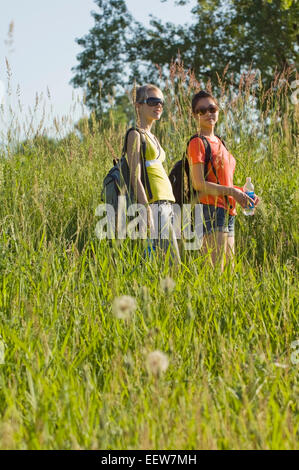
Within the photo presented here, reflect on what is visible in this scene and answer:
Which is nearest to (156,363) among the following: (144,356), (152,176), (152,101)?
(144,356)

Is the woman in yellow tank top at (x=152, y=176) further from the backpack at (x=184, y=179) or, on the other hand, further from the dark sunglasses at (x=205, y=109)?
the dark sunglasses at (x=205, y=109)

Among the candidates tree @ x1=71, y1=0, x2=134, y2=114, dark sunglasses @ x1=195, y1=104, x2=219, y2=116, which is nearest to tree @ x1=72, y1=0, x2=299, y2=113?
tree @ x1=71, y1=0, x2=134, y2=114

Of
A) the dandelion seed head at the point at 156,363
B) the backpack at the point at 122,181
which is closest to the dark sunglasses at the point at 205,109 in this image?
the backpack at the point at 122,181

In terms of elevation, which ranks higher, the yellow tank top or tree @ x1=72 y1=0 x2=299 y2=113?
tree @ x1=72 y1=0 x2=299 y2=113

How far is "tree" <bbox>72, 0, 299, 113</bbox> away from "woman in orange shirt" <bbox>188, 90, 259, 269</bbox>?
13.0 meters

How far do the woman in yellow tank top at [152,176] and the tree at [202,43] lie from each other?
13.2m

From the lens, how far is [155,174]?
3.40 m

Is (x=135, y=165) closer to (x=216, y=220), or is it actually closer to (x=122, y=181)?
(x=122, y=181)

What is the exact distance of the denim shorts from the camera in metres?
3.46

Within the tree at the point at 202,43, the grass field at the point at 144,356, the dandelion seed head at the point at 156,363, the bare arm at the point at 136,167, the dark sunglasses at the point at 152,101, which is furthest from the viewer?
the tree at the point at 202,43

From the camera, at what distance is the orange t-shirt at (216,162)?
3.49 meters

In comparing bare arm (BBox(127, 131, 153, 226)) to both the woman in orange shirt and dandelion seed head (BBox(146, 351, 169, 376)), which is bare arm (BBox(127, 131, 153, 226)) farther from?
dandelion seed head (BBox(146, 351, 169, 376))

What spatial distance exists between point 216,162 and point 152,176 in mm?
440

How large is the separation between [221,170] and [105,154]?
5.89 feet
